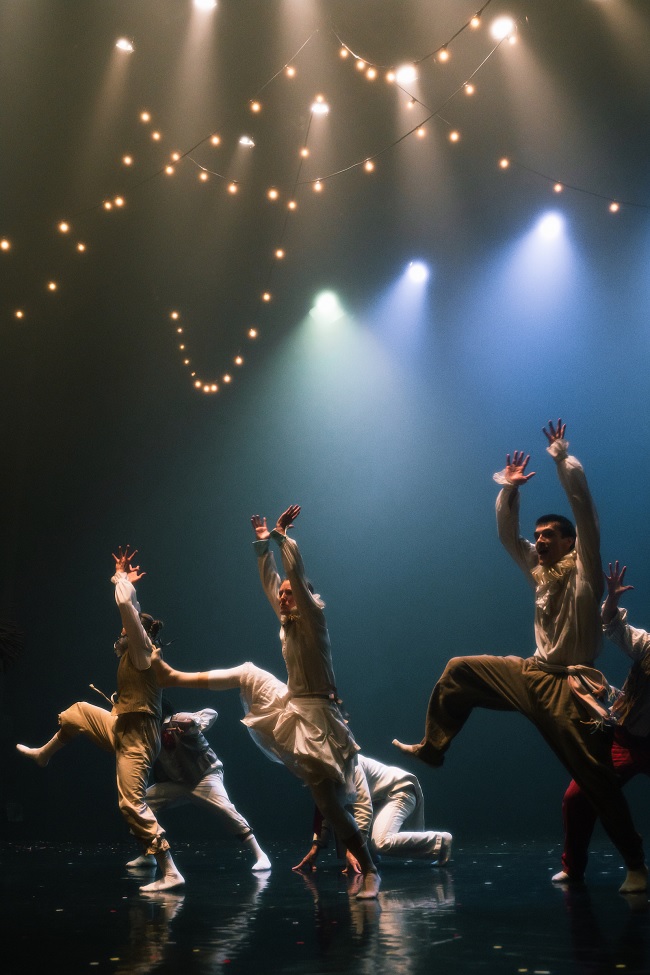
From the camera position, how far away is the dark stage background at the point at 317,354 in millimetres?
6625

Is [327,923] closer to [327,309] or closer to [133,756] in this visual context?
[133,756]

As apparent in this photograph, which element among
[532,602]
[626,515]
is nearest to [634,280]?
[626,515]

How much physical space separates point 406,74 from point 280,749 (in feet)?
16.2

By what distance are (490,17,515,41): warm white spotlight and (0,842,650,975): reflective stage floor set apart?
5.36m

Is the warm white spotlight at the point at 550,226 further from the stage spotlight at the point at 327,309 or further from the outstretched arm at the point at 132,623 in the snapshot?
the outstretched arm at the point at 132,623

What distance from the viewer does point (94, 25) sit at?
6352mm

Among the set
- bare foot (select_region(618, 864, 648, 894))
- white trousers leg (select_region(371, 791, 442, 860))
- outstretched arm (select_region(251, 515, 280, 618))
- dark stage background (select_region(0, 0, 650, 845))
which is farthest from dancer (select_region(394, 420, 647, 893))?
dark stage background (select_region(0, 0, 650, 845))

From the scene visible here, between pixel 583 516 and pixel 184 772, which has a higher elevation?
pixel 583 516

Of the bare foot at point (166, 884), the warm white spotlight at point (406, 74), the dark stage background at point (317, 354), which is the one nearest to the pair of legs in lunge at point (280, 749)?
the bare foot at point (166, 884)

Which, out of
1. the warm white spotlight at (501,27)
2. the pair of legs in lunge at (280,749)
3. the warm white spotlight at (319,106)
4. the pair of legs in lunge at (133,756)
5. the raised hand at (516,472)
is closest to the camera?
the pair of legs in lunge at (280,749)

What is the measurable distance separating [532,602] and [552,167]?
10.9 ft

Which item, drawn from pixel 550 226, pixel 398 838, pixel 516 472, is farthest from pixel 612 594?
pixel 550 226

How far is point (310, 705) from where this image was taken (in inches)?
148

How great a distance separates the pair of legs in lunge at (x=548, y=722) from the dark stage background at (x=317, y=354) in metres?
3.25
